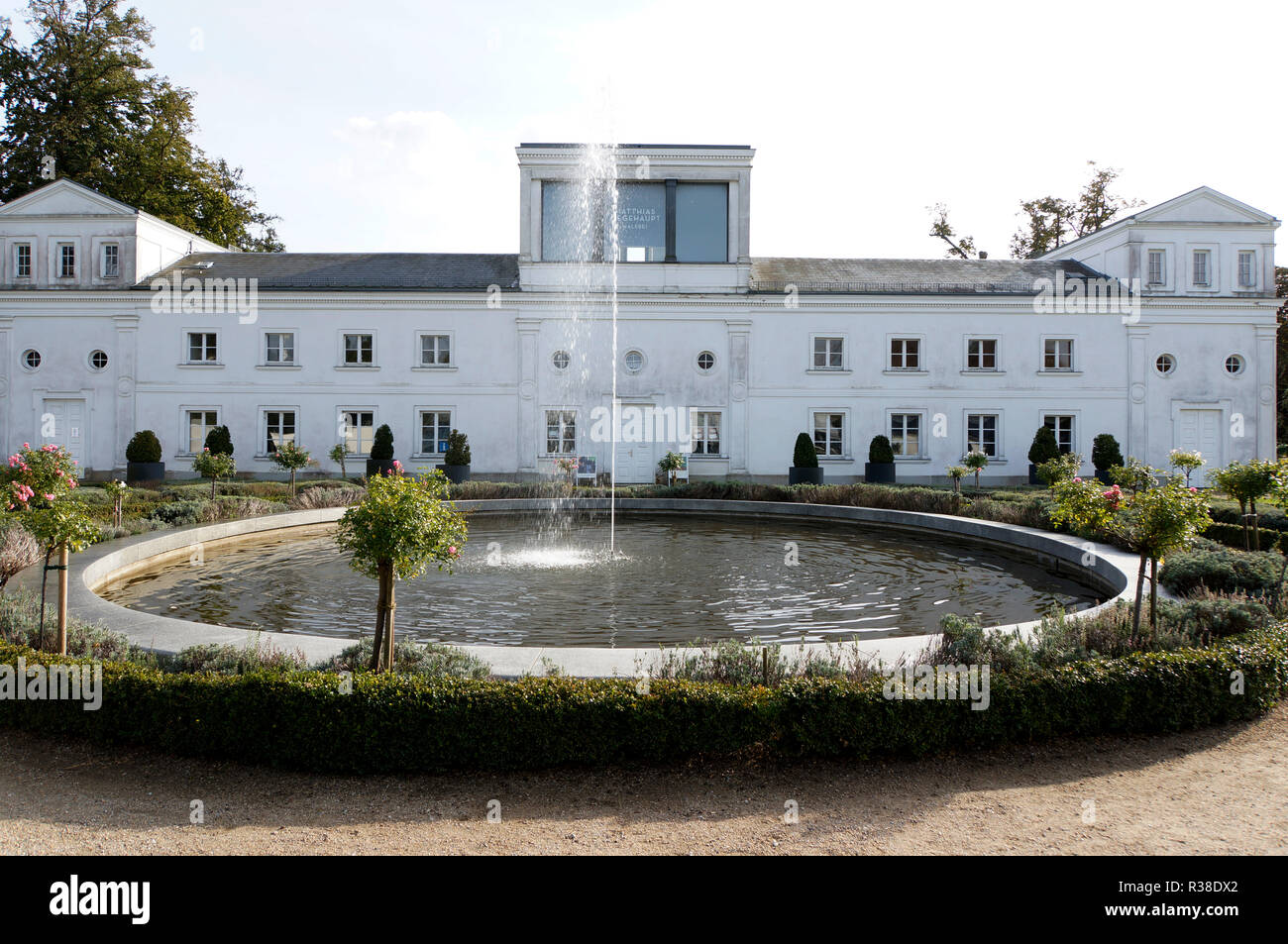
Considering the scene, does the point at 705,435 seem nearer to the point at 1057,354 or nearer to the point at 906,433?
the point at 906,433

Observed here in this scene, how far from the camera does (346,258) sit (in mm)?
31688

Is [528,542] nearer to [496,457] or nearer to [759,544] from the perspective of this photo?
[759,544]

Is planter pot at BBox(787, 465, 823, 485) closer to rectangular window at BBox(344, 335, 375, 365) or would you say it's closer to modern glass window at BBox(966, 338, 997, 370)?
modern glass window at BBox(966, 338, 997, 370)

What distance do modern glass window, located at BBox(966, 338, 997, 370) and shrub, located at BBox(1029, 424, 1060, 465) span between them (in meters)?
3.21

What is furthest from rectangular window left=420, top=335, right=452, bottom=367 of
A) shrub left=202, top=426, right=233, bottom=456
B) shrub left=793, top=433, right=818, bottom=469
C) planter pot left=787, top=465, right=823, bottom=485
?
planter pot left=787, top=465, right=823, bottom=485

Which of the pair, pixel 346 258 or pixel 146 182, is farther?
pixel 146 182

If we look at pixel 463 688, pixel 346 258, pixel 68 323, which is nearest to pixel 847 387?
pixel 346 258

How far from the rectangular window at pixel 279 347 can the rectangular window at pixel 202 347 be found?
1.77m

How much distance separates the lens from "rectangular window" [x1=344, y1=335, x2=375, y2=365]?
2950 cm

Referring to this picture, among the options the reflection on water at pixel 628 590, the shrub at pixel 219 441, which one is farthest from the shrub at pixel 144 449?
the reflection on water at pixel 628 590

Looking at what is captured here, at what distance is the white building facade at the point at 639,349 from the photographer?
29109mm

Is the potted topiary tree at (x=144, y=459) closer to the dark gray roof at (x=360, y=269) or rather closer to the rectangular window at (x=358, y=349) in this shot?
the dark gray roof at (x=360, y=269)

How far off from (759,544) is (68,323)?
27.1 m
